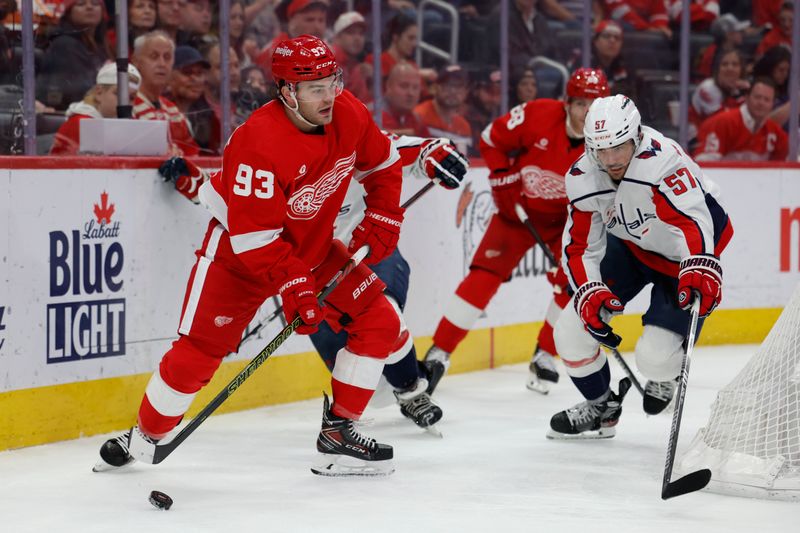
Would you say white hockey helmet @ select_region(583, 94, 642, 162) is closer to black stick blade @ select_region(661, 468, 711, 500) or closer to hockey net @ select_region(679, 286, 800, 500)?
hockey net @ select_region(679, 286, 800, 500)

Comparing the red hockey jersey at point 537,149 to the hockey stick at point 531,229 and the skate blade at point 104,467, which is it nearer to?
the hockey stick at point 531,229

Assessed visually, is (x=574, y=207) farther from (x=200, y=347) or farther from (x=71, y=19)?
(x=71, y=19)

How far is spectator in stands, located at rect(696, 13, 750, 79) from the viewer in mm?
6320

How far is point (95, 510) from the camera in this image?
2.91 m

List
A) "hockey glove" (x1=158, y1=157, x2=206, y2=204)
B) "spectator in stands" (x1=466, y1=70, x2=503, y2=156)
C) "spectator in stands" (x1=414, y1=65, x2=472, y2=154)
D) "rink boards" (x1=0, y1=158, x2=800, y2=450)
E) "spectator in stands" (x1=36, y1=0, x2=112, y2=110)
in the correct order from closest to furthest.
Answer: "rink boards" (x1=0, y1=158, x2=800, y2=450) → "hockey glove" (x1=158, y1=157, x2=206, y2=204) → "spectator in stands" (x1=36, y1=0, x2=112, y2=110) → "spectator in stands" (x1=414, y1=65, x2=472, y2=154) → "spectator in stands" (x1=466, y1=70, x2=503, y2=156)

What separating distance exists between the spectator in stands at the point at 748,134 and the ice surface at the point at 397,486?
89.9 inches

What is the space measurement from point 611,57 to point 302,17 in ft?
6.02

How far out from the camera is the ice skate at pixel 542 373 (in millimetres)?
4699

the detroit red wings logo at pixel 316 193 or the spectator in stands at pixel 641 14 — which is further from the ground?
the spectator in stands at pixel 641 14

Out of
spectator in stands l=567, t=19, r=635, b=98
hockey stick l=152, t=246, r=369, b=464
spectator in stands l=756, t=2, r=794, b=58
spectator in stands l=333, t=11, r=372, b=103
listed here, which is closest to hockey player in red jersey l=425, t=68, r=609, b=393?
spectator in stands l=333, t=11, r=372, b=103

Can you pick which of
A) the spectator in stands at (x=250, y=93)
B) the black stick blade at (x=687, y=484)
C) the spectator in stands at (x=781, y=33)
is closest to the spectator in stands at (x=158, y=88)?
the spectator in stands at (x=250, y=93)

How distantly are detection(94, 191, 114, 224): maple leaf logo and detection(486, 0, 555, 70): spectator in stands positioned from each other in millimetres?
2404

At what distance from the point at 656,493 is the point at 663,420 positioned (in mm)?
1023

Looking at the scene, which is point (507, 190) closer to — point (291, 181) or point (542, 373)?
point (542, 373)
